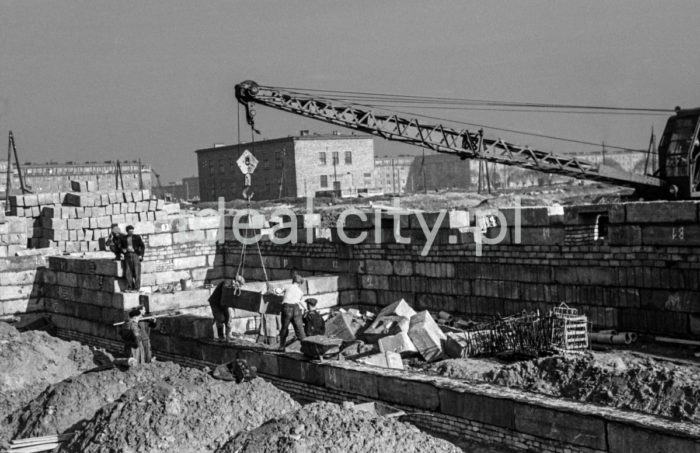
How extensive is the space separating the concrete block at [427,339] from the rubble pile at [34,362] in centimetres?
Result: 519

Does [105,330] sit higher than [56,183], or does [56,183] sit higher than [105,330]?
[56,183]

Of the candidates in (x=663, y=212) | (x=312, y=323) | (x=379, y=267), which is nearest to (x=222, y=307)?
(x=312, y=323)

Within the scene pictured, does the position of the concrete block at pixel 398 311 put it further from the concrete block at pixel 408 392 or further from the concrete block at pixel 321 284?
the concrete block at pixel 408 392

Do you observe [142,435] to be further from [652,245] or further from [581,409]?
[652,245]

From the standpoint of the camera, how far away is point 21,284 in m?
19.1

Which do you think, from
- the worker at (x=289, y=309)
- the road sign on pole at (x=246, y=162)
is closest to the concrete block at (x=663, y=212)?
the worker at (x=289, y=309)

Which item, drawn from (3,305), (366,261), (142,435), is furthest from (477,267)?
(3,305)

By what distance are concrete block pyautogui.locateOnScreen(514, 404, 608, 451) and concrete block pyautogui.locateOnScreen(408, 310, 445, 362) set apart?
3790 mm

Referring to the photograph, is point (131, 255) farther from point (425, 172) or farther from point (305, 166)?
point (425, 172)

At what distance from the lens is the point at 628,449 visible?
6.74 metres

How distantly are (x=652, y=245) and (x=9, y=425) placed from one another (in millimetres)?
8482

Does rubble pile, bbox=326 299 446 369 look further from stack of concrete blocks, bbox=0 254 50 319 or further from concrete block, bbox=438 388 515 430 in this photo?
stack of concrete blocks, bbox=0 254 50 319

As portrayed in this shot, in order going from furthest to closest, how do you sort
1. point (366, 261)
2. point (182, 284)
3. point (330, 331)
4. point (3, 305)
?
point (3, 305)
point (182, 284)
point (366, 261)
point (330, 331)

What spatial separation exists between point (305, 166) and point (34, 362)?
49882 mm
